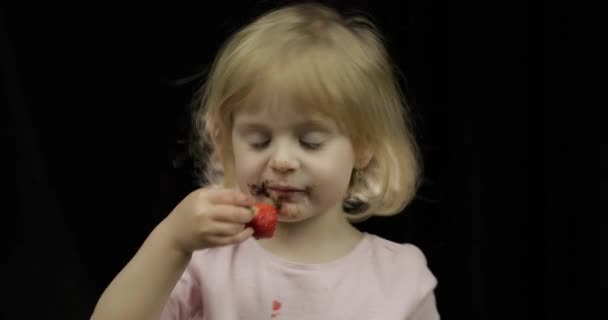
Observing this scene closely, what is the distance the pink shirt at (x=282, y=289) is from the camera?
4.45 feet

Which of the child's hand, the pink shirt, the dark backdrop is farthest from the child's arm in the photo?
the dark backdrop

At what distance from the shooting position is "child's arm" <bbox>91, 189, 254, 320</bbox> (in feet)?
3.85

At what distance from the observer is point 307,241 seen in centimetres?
140

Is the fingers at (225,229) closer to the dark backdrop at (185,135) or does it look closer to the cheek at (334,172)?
the cheek at (334,172)

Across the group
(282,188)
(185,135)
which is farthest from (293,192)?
(185,135)

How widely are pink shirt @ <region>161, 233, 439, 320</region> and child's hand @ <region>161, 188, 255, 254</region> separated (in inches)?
6.8

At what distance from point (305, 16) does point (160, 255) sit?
1.40 feet

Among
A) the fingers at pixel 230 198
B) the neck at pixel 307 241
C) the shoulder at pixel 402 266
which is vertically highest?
the fingers at pixel 230 198

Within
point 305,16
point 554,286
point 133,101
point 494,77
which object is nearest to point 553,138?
point 494,77

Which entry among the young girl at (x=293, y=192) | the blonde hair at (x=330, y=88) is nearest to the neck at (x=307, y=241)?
the young girl at (x=293, y=192)

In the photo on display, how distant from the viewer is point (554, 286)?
1973mm

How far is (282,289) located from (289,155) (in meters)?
0.21

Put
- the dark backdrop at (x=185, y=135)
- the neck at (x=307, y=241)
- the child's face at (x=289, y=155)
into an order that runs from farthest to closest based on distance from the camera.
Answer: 1. the dark backdrop at (x=185, y=135)
2. the neck at (x=307, y=241)
3. the child's face at (x=289, y=155)

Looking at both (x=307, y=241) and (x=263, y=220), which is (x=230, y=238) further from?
(x=307, y=241)
